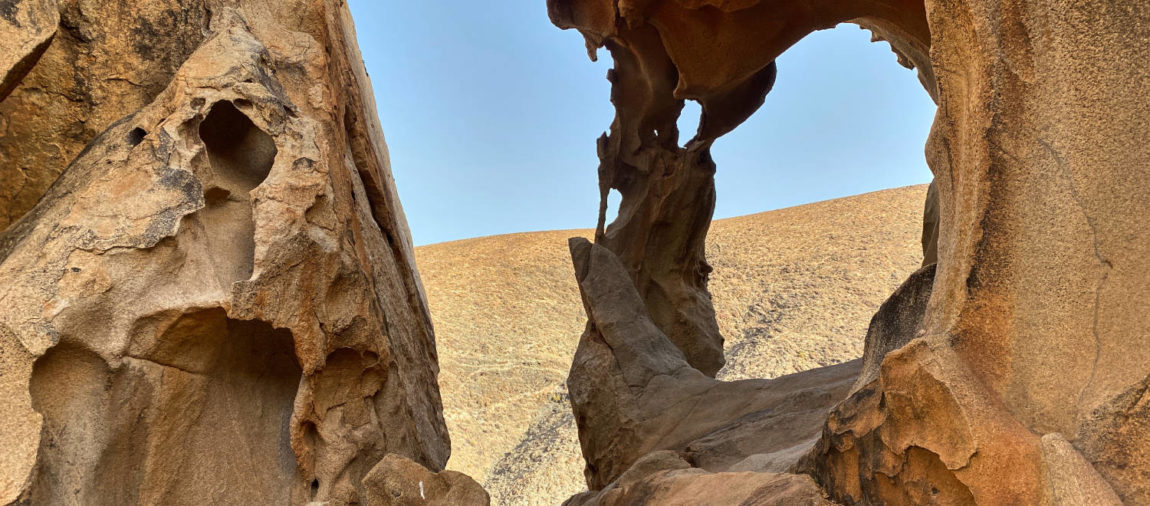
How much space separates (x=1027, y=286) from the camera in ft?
7.78

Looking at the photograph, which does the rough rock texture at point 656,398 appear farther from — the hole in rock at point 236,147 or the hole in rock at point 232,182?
the hole in rock at point 236,147

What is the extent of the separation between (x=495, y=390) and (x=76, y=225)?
48.7ft

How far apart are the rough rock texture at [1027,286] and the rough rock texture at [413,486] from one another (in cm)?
152

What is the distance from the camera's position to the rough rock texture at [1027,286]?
6.80 ft

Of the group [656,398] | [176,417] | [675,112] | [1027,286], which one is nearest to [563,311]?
[675,112]

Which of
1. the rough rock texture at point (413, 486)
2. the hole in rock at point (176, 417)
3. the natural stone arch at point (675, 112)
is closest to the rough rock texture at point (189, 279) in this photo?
the hole in rock at point (176, 417)

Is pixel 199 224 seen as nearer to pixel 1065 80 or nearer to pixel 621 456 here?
pixel 1065 80

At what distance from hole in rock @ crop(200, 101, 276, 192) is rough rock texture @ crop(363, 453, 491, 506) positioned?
1.37m

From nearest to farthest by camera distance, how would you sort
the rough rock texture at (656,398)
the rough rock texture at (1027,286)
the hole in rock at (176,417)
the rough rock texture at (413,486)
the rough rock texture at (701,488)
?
the rough rock texture at (1027,286) → the hole in rock at (176,417) → the rough rock texture at (701,488) → the rough rock texture at (413,486) → the rough rock texture at (656,398)

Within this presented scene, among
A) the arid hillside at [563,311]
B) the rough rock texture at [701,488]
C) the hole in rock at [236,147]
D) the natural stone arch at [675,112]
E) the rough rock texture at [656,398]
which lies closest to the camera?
the rough rock texture at [701,488]

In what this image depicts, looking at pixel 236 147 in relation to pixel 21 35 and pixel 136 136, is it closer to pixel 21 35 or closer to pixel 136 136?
pixel 136 136

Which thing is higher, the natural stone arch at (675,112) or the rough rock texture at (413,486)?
the natural stone arch at (675,112)

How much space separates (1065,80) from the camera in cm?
230

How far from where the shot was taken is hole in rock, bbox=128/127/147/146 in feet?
10.6
